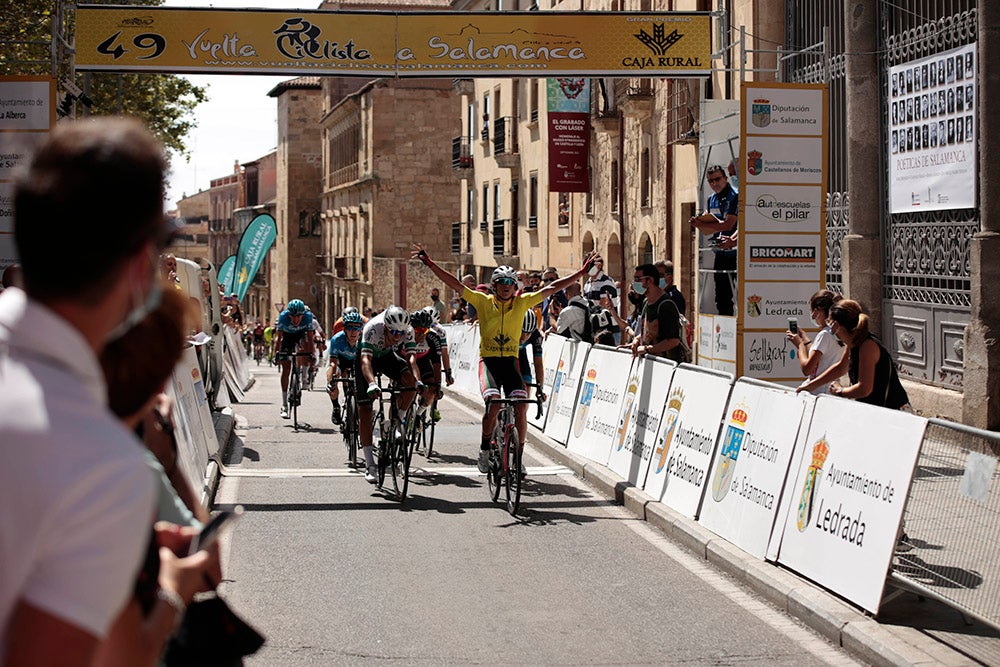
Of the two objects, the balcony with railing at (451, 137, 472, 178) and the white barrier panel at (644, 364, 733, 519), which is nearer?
the white barrier panel at (644, 364, 733, 519)

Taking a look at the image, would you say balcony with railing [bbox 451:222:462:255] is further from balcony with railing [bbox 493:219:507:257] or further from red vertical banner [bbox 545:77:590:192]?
red vertical banner [bbox 545:77:590:192]

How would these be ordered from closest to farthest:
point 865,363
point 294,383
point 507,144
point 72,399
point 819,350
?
1. point 72,399
2. point 865,363
3. point 819,350
4. point 294,383
5. point 507,144

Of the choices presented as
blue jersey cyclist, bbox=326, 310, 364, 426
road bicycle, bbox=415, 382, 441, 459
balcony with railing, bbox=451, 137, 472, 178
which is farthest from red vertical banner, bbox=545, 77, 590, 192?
blue jersey cyclist, bbox=326, 310, 364, 426

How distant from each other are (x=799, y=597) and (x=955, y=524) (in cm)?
129

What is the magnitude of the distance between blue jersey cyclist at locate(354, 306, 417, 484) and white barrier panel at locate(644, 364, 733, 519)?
245 centimetres

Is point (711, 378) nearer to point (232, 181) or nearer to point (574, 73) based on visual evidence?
point (574, 73)

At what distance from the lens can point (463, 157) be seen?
49.6m

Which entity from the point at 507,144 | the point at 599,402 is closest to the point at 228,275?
the point at 507,144

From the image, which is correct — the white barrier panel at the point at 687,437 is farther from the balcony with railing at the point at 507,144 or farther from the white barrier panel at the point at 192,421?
the balcony with railing at the point at 507,144

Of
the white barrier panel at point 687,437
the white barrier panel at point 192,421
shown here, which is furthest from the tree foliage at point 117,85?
the white barrier panel at point 687,437

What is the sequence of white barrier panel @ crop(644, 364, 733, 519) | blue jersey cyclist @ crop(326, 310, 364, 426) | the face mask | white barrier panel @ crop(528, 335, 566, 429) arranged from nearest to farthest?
the face mask → white barrier panel @ crop(644, 364, 733, 519) → blue jersey cyclist @ crop(326, 310, 364, 426) → white barrier panel @ crop(528, 335, 566, 429)

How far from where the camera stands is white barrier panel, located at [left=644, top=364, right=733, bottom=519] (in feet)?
34.0

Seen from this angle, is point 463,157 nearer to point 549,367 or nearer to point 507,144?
point 507,144

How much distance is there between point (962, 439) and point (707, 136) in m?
8.30
